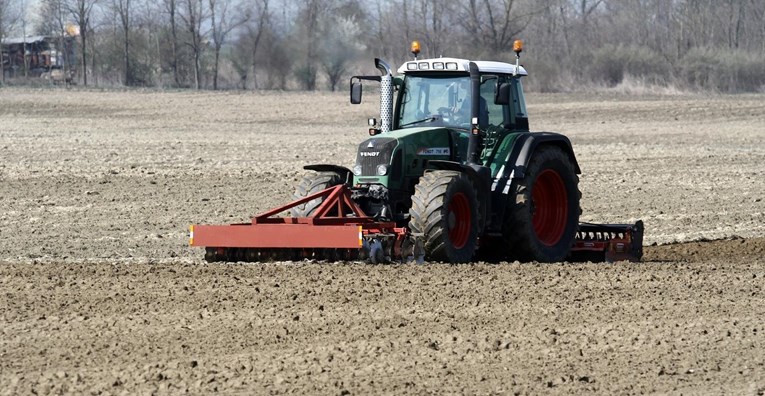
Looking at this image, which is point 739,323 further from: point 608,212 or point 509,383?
point 608,212

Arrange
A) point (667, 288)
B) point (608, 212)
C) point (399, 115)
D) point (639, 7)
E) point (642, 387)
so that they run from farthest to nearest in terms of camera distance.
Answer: point (639, 7) < point (608, 212) < point (399, 115) < point (667, 288) < point (642, 387)

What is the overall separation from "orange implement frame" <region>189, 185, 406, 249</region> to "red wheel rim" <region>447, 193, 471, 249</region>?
528mm

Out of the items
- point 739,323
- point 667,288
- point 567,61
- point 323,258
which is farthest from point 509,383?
point 567,61

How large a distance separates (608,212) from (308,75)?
27.9 m

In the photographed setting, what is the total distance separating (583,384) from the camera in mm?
6832

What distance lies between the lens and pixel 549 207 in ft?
41.7

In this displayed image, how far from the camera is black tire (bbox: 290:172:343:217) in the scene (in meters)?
11.6

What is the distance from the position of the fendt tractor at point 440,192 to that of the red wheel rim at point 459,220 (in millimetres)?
12

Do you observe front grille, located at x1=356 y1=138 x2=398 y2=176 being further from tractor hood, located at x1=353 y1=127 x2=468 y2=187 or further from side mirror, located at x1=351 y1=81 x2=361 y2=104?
side mirror, located at x1=351 y1=81 x2=361 y2=104

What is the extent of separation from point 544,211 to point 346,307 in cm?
439

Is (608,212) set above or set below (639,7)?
below

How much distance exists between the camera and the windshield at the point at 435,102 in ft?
38.2

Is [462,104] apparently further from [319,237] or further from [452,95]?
[319,237]

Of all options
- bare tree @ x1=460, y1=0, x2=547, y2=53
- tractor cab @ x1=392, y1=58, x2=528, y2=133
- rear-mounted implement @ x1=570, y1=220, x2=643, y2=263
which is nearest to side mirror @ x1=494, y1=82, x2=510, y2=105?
tractor cab @ x1=392, y1=58, x2=528, y2=133
